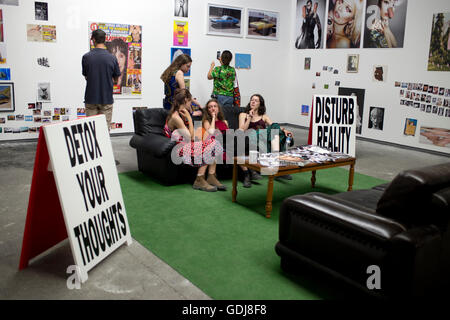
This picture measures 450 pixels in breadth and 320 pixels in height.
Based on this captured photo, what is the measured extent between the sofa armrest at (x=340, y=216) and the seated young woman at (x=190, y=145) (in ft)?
6.42

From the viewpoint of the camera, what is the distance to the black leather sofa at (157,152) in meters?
4.71

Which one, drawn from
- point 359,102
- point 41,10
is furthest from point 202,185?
point 359,102

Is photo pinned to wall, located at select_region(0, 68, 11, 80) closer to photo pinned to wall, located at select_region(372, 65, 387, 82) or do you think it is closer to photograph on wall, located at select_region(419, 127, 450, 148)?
photo pinned to wall, located at select_region(372, 65, 387, 82)

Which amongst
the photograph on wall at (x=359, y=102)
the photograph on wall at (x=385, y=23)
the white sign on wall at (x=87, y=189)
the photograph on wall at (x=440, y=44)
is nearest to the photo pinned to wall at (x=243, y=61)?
the photograph on wall at (x=359, y=102)

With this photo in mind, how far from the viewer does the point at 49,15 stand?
6715 millimetres

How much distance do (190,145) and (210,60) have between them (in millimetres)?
4225

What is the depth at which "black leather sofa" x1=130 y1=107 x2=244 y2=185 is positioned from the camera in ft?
15.4

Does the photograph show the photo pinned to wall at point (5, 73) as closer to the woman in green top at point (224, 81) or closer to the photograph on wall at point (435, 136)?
the woman in green top at point (224, 81)

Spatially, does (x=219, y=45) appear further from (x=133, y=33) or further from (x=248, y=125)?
(x=248, y=125)

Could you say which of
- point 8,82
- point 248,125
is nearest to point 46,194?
point 248,125

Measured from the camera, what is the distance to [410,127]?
7.40 m

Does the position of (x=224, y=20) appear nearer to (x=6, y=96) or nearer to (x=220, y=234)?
(x=6, y=96)

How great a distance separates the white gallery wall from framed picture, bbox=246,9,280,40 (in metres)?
0.10

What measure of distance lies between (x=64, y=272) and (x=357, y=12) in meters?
7.20
